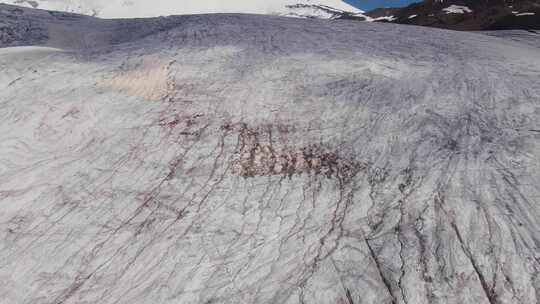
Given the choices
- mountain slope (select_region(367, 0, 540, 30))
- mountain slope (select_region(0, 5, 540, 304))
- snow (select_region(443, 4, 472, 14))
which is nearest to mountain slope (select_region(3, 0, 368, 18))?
mountain slope (select_region(367, 0, 540, 30))

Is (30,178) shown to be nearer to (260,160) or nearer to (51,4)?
(260,160)

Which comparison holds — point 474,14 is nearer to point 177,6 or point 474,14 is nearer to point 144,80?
point 144,80

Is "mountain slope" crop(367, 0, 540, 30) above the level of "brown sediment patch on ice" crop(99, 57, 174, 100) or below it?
below

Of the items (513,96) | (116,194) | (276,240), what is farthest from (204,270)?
(513,96)

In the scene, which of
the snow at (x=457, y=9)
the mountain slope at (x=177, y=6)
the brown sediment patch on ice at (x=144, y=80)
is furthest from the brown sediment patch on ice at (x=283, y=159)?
the mountain slope at (x=177, y=6)

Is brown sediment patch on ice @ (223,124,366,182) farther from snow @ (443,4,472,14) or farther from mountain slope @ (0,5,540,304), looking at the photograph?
snow @ (443,4,472,14)
